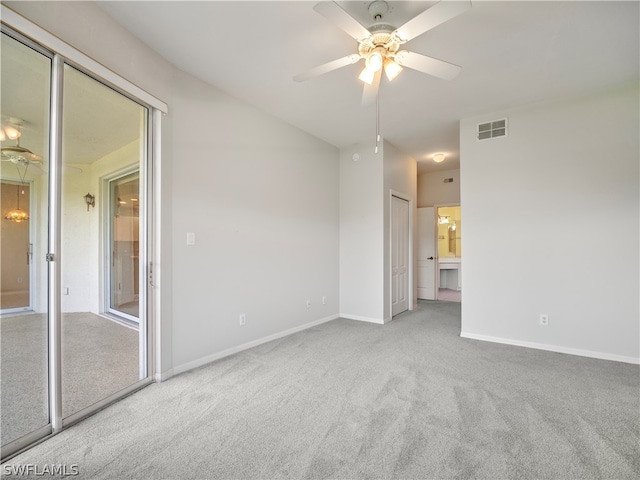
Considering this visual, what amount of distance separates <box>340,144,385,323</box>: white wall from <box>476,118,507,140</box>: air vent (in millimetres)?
1348

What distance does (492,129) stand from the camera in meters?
3.68

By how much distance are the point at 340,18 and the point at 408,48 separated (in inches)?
40.5

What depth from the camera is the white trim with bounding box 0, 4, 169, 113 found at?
5.23 feet

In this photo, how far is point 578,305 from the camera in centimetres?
320

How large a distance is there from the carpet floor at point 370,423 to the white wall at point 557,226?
0.45 meters

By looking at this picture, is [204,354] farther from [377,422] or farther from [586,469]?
[586,469]

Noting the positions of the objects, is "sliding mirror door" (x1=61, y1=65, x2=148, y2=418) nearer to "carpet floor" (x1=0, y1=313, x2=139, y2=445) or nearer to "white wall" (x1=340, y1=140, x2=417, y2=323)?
"carpet floor" (x1=0, y1=313, x2=139, y2=445)

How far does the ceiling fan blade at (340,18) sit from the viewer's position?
1596 mm

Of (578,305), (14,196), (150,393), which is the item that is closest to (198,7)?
(14,196)

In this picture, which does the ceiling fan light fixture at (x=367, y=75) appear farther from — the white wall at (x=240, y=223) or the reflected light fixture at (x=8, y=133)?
the reflected light fixture at (x=8, y=133)

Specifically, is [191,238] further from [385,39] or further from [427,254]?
[427,254]

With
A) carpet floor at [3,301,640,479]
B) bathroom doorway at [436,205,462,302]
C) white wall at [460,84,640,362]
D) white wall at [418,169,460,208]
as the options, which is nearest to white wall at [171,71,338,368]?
carpet floor at [3,301,640,479]

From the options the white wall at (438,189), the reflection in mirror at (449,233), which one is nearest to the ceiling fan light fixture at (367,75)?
the white wall at (438,189)

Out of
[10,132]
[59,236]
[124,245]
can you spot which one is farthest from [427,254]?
[10,132]
